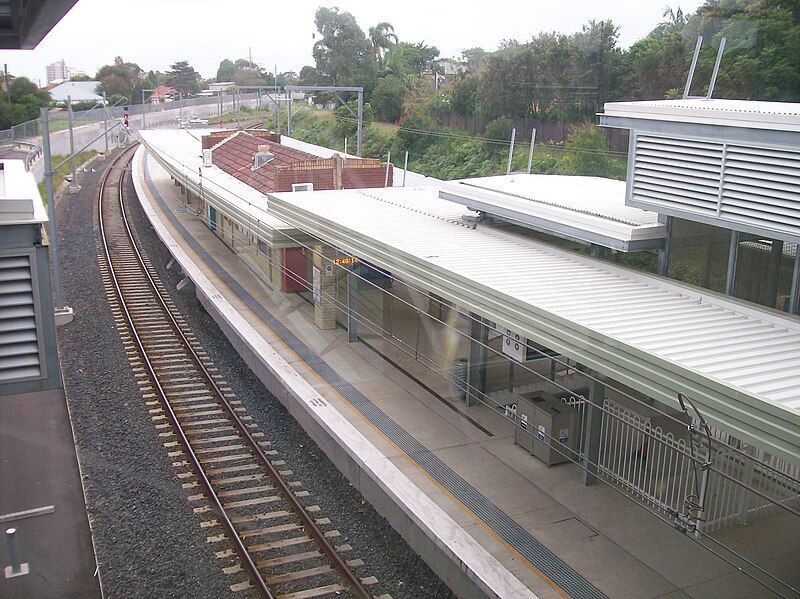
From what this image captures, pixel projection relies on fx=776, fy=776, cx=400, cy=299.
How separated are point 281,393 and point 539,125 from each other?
683 inches

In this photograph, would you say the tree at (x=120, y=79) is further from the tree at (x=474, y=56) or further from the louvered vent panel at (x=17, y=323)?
the louvered vent panel at (x=17, y=323)

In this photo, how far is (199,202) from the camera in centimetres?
2678

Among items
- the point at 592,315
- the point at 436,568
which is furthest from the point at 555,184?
the point at 436,568

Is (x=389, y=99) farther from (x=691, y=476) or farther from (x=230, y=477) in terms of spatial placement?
(x=691, y=476)

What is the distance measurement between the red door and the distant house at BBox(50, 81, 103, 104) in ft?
175

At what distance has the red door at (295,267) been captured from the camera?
656 inches

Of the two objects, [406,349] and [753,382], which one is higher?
[753,382]

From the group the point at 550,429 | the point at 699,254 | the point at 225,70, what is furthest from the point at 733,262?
the point at 225,70

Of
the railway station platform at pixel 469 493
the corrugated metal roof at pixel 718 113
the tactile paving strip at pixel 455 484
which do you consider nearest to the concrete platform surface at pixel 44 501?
the railway station platform at pixel 469 493

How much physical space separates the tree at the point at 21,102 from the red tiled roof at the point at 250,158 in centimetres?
2050

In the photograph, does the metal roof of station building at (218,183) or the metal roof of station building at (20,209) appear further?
the metal roof of station building at (218,183)

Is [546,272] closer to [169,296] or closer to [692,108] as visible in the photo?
[692,108]

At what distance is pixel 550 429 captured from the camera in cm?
967

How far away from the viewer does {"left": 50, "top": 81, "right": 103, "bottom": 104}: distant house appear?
215 feet
